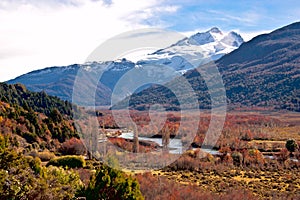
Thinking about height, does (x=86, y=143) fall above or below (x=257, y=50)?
below

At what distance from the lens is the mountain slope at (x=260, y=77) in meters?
130

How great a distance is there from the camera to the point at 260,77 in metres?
150

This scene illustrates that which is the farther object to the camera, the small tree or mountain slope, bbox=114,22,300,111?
mountain slope, bbox=114,22,300,111

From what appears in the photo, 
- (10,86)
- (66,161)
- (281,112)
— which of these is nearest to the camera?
(66,161)

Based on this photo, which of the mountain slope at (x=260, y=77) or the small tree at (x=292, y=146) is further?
the mountain slope at (x=260, y=77)

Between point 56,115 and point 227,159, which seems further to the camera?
point 56,115

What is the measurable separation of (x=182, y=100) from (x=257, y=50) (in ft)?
306

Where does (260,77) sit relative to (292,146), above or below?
above

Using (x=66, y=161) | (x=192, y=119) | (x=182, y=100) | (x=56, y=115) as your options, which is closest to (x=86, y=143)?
(x=66, y=161)

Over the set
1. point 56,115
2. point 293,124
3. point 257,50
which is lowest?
point 293,124

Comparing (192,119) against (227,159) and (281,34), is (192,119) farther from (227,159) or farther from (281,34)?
(281,34)

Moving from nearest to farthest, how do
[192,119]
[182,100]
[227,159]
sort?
[227,159] → [192,119] → [182,100]

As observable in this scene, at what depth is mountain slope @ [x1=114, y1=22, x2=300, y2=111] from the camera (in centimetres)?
13000

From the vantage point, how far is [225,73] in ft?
551
